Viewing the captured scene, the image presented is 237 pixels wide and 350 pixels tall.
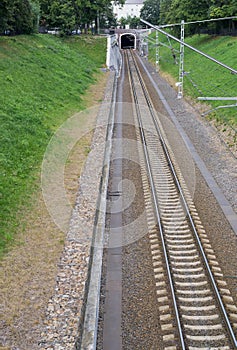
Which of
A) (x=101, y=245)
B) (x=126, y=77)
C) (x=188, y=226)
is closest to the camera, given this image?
(x=101, y=245)

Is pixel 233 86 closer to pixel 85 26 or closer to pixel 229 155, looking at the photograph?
pixel 229 155

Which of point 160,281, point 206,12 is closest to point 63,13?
point 206,12

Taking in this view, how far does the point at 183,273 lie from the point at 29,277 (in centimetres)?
334

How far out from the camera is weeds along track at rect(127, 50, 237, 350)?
7.41m

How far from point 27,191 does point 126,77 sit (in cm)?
3121

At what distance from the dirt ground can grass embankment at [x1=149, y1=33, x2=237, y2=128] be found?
40.6 ft

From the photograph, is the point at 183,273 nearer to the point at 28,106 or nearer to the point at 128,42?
the point at 28,106

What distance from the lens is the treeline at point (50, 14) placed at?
34.1 m

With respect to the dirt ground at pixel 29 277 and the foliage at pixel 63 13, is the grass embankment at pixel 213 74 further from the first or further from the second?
the foliage at pixel 63 13

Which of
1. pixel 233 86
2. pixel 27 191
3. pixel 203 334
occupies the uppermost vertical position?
pixel 233 86

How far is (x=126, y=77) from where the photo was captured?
4212cm

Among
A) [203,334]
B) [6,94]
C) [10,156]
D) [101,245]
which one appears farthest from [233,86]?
[203,334]

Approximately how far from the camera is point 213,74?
107 feet

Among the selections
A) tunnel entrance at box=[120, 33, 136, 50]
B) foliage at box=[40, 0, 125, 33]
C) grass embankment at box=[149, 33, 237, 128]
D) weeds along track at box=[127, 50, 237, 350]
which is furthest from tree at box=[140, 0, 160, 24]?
weeds along track at box=[127, 50, 237, 350]
